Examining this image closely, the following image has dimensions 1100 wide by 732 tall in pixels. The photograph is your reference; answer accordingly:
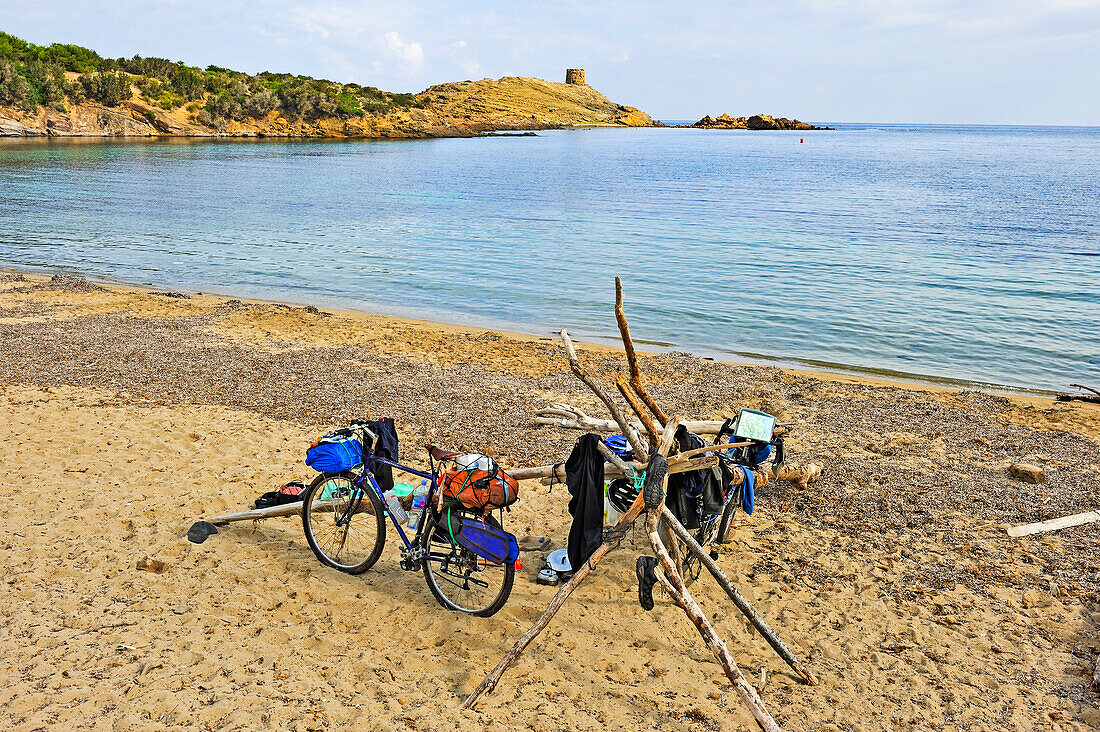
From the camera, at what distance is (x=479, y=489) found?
18.1 feet

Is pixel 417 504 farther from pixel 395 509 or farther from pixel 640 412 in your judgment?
pixel 640 412

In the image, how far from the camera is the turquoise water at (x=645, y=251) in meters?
18.3

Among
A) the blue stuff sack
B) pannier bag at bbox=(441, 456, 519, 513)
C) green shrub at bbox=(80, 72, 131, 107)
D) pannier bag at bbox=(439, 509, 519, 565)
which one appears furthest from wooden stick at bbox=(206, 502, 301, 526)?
green shrub at bbox=(80, 72, 131, 107)

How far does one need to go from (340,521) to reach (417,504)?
2.38ft

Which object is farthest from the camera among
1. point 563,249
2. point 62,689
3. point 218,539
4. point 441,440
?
point 563,249

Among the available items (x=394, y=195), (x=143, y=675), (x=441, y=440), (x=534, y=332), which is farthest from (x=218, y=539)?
(x=394, y=195)

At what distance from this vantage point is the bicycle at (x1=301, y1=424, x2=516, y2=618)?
5.75 meters

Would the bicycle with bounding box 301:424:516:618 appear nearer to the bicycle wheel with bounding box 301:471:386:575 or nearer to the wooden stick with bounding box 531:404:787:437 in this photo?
the bicycle wheel with bounding box 301:471:386:575

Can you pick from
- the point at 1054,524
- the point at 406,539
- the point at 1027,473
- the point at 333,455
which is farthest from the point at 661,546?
the point at 1027,473

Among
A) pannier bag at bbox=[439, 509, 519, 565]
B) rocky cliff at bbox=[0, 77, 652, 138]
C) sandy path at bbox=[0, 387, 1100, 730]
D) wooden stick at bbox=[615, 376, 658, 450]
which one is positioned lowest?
sandy path at bbox=[0, 387, 1100, 730]

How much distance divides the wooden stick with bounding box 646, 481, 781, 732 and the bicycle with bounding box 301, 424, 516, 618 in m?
1.17

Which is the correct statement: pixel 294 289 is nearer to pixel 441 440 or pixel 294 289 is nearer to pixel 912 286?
pixel 441 440

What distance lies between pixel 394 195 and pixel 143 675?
46.1m

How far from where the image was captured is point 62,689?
473cm
